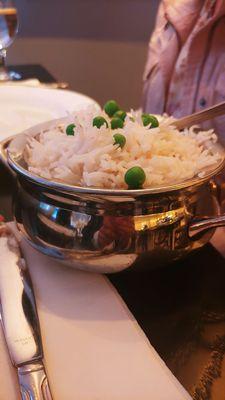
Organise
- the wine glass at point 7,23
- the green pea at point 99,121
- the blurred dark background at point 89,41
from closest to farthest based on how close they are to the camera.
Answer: the green pea at point 99,121, the wine glass at point 7,23, the blurred dark background at point 89,41

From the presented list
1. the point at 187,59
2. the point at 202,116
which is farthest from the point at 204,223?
the point at 187,59

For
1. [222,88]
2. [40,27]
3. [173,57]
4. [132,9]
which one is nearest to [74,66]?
[40,27]

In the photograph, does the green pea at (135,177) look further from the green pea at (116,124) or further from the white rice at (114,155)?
the green pea at (116,124)

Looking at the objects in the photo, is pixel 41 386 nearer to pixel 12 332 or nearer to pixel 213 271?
pixel 12 332

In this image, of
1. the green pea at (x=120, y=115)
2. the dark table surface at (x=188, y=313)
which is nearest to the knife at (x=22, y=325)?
the dark table surface at (x=188, y=313)

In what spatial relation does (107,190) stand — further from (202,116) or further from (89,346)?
(202,116)

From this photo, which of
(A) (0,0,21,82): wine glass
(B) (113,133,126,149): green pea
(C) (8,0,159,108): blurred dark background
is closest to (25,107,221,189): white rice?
(B) (113,133,126,149): green pea
